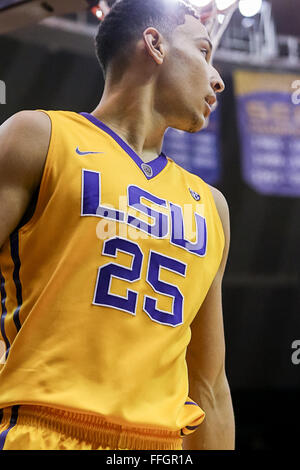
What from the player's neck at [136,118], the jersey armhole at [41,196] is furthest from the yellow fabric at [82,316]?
the player's neck at [136,118]

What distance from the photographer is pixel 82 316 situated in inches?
50.0

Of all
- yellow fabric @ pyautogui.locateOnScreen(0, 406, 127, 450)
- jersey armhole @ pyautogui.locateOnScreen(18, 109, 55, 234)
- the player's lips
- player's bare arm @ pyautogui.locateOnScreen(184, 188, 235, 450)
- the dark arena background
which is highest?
the player's lips

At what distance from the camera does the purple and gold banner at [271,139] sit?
6461 millimetres

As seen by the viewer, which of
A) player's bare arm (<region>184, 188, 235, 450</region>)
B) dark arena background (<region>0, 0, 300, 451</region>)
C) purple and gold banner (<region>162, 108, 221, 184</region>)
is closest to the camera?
player's bare arm (<region>184, 188, 235, 450</region>)

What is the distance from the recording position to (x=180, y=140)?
629cm

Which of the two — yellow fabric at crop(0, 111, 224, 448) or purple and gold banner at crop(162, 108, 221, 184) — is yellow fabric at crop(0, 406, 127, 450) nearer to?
yellow fabric at crop(0, 111, 224, 448)

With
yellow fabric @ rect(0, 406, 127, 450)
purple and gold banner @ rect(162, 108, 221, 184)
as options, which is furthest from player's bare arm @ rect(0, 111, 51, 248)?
purple and gold banner @ rect(162, 108, 221, 184)

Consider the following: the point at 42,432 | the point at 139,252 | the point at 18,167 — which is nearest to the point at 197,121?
the point at 139,252

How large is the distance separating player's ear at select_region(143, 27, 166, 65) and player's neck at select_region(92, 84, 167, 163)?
9 cm

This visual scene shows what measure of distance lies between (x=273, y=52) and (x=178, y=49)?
6138 millimetres

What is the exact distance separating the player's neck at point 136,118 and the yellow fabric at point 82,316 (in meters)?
0.14

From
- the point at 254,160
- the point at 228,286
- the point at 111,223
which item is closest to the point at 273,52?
the point at 254,160

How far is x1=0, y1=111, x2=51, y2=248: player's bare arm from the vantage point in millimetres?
1270

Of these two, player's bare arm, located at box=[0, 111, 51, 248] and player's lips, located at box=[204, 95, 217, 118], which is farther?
player's lips, located at box=[204, 95, 217, 118]
